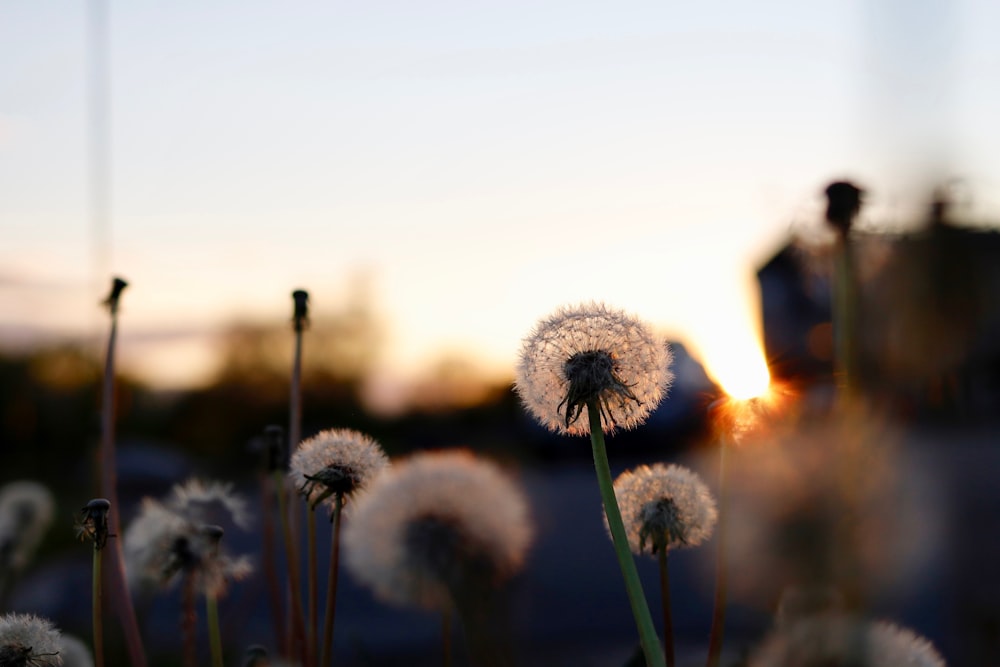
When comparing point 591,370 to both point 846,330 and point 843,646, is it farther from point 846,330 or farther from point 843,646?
point 843,646

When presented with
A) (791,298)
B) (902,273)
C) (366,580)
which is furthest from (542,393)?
(791,298)

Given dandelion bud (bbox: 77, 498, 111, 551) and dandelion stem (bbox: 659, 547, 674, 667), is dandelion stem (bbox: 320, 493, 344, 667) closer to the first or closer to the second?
dandelion bud (bbox: 77, 498, 111, 551)

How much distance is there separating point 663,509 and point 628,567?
42 centimetres

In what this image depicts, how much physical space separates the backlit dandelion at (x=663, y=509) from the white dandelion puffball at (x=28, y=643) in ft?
2.52

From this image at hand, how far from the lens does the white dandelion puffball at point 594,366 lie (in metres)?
1.24

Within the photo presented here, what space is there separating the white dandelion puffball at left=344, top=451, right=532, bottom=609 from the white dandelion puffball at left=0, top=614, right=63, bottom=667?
0.63m

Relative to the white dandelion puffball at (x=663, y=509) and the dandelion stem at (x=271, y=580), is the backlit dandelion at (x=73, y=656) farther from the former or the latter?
the white dandelion puffball at (x=663, y=509)

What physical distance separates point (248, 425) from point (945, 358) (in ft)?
69.3

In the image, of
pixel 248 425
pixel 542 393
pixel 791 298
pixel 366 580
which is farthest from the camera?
pixel 248 425

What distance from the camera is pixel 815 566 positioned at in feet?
4.99

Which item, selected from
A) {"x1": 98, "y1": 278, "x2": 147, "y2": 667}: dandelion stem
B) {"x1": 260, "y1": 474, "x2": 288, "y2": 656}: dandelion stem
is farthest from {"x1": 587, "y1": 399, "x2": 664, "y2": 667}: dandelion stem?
{"x1": 260, "y1": 474, "x2": 288, "y2": 656}: dandelion stem

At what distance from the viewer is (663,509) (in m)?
1.38

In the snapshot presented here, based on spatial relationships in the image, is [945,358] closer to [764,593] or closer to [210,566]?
[210,566]

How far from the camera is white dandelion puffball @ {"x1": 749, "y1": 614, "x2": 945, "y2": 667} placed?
2.44 ft
